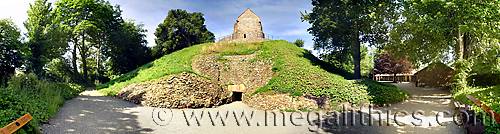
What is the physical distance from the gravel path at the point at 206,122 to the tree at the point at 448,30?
3172 mm

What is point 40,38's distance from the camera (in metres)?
19.8

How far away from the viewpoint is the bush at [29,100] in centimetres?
784

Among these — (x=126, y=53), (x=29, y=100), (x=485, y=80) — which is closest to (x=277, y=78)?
(x=485, y=80)

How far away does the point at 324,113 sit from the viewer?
1416 cm

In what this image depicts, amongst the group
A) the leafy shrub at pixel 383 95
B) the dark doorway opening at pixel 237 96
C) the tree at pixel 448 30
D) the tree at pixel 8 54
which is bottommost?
the dark doorway opening at pixel 237 96

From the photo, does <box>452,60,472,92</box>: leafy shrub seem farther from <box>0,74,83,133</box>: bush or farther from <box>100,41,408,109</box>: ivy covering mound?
<box>0,74,83,133</box>: bush

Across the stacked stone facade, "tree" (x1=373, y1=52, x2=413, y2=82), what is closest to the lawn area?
the stacked stone facade

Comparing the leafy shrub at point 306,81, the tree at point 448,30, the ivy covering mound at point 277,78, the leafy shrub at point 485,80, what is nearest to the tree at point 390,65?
the tree at point 448,30

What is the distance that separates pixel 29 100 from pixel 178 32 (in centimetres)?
2530

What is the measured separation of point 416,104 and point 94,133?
13095 mm

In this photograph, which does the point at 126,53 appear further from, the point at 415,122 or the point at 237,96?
the point at 415,122

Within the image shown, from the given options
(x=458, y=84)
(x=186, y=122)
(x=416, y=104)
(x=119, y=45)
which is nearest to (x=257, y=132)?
(x=186, y=122)

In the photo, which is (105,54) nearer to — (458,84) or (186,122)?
(186,122)

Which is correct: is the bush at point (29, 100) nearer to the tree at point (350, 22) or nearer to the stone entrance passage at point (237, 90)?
the stone entrance passage at point (237, 90)
